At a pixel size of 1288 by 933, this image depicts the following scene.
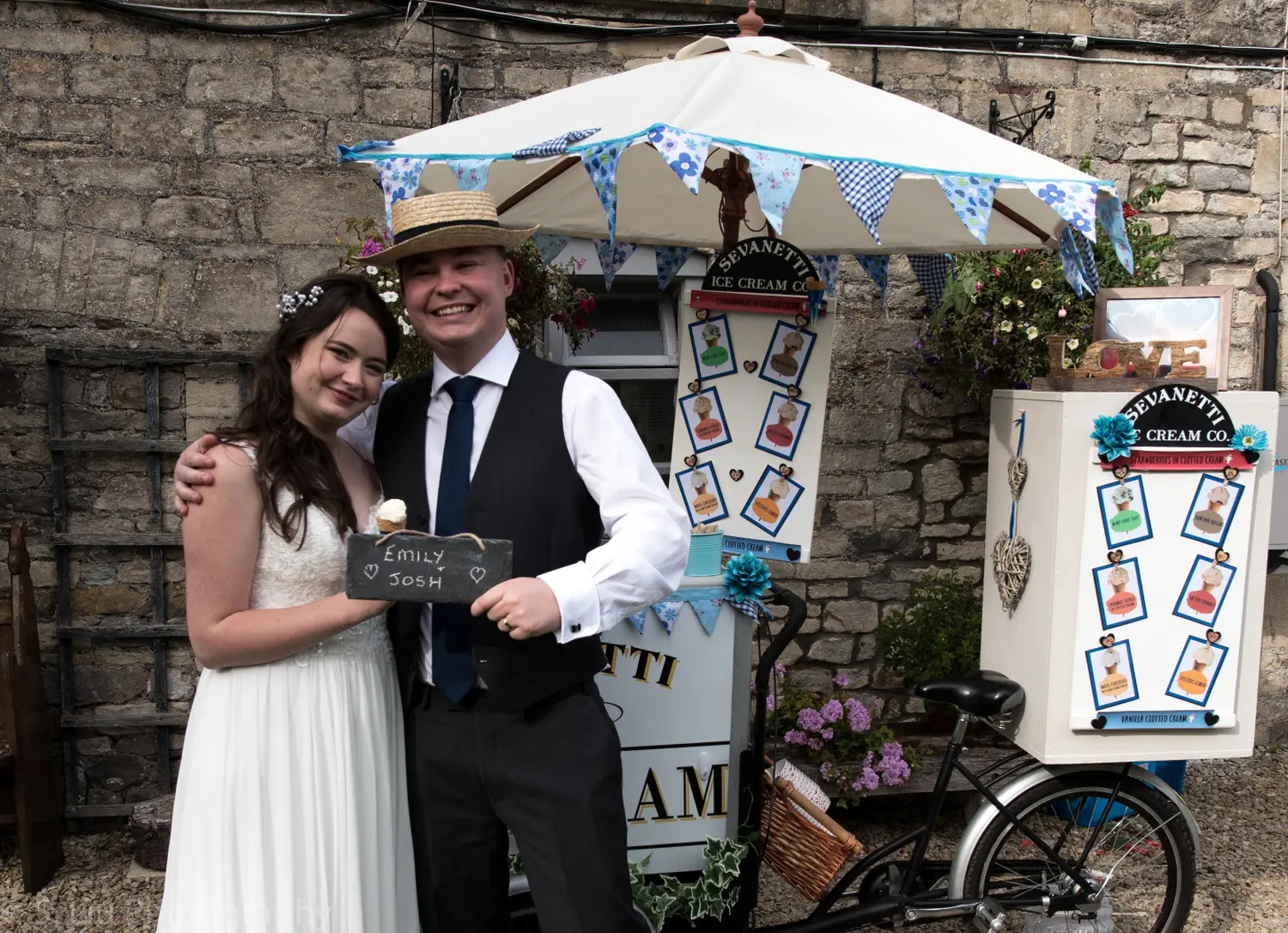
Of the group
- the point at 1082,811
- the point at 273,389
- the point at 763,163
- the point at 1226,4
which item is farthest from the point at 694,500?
the point at 1226,4

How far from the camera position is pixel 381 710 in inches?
81.1

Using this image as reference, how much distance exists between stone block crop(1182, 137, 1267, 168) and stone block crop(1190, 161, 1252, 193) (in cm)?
3

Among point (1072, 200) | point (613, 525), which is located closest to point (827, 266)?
point (1072, 200)

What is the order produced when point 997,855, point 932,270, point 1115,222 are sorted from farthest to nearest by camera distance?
point 932,270 → point 997,855 → point 1115,222

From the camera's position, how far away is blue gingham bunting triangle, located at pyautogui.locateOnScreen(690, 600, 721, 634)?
2.69 m

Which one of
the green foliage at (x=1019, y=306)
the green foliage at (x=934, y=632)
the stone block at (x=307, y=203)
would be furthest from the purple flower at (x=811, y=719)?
the stone block at (x=307, y=203)

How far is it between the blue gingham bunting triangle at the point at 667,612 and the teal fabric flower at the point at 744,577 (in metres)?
0.15

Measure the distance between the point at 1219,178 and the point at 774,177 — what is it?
154 inches

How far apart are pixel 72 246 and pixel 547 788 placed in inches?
137

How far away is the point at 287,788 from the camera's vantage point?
6.30ft

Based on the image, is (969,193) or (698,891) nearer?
(969,193)

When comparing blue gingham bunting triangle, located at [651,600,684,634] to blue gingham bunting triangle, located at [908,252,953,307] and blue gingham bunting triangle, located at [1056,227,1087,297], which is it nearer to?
blue gingham bunting triangle, located at [1056,227,1087,297]

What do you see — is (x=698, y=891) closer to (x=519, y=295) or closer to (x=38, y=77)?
(x=519, y=295)

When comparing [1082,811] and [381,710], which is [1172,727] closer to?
[1082,811]
